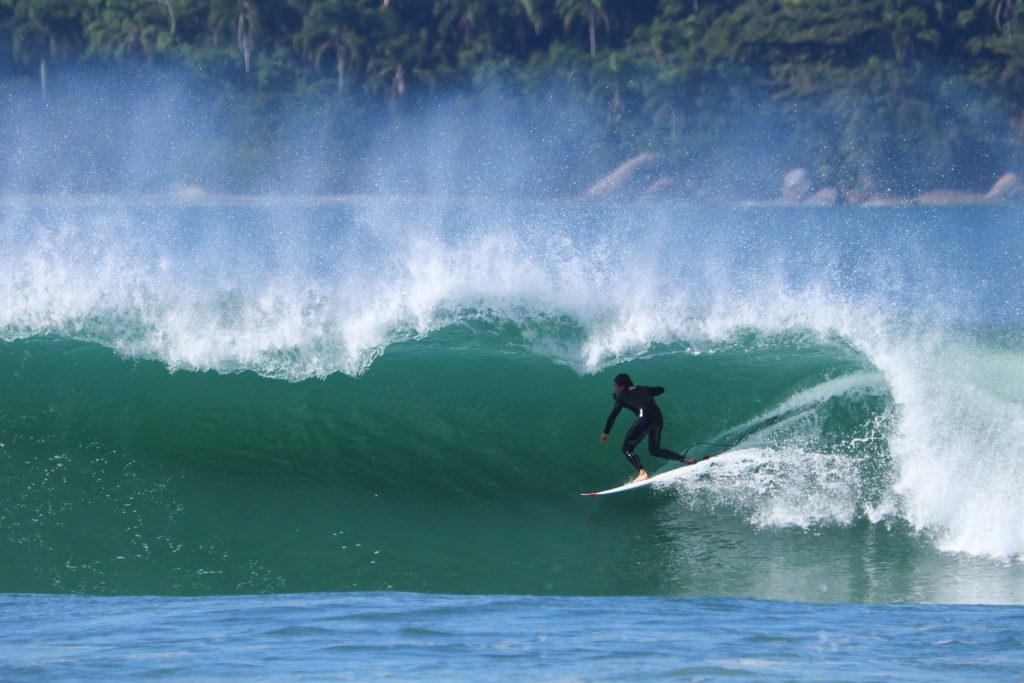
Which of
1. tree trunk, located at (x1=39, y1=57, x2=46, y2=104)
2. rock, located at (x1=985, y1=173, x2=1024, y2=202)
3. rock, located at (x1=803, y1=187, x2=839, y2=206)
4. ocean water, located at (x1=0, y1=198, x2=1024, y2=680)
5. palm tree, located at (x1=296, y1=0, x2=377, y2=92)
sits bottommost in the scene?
ocean water, located at (x1=0, y1=198, x2=1024, y2=680)

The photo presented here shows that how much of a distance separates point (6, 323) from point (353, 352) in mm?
3596

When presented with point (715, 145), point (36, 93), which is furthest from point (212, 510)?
point (36, 93)

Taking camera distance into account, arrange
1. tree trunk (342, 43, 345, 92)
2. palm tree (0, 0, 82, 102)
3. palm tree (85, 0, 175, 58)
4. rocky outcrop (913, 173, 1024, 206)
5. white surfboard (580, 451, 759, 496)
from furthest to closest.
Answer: palm tree (85, 0, 175, 58) < palm tree (0, 0, 82, 102) < tree trunk (342, 43, 345, 92) < rocky outcrop (913, 173, 1024, 206) < white surfboard (580, 451, 759, 496)

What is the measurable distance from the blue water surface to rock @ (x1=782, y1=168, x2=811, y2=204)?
223 ft

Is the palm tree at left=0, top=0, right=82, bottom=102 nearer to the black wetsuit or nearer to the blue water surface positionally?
the black wetsuit

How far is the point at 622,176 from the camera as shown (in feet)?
240

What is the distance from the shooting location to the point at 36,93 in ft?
252

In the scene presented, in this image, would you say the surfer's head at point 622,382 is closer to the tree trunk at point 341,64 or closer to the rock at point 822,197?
the rock at point 822,197

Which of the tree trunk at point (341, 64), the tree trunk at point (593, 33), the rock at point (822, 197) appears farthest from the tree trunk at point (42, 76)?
the rock at point (822, 197)

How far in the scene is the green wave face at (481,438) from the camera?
9.59 meters

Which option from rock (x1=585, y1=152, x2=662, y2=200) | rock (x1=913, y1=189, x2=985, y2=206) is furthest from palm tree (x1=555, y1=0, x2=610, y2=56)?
rock (x1=913, y1=189, x2=985, y2=206)

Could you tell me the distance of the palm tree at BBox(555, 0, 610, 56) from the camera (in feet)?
267

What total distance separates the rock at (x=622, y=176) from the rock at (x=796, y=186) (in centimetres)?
714

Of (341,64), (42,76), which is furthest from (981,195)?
(42,76)
